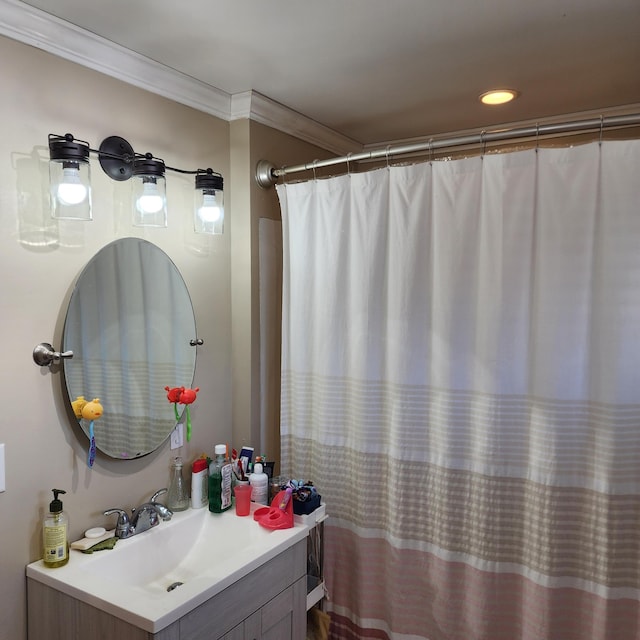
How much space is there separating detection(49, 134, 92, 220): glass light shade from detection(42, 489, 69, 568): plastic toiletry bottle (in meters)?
0.80

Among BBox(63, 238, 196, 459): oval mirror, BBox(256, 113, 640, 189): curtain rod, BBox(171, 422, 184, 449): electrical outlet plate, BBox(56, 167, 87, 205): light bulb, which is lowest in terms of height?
BBox(171, 422, 184, 449): electrical outlet plate

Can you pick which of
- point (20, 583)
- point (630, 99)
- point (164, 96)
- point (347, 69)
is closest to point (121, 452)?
point (20, 583)

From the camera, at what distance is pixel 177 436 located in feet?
6.56

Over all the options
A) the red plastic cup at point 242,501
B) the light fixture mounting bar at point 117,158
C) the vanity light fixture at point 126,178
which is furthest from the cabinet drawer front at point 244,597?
the light fixture mounting bar at point 117,158

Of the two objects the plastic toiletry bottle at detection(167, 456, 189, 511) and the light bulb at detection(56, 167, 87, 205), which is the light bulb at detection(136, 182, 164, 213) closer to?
the light bulb at detection(56, 167, 87, 205)

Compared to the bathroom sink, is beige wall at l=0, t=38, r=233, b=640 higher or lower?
higher

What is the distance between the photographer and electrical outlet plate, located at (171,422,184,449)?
1983mm

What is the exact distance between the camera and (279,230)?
2355 mm

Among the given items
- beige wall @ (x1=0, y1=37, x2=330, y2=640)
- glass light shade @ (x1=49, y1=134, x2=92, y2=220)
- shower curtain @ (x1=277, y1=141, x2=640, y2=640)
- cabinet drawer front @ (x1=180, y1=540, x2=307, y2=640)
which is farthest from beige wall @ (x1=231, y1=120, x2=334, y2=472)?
glass light shade @ (x1=49, y1=134, x2=92, y2=220)

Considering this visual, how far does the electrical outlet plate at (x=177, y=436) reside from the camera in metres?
1.98

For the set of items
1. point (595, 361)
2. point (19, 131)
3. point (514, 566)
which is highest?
point (19, 131)

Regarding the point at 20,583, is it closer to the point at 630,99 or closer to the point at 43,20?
the point at 43,20

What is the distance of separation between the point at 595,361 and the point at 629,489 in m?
0.40

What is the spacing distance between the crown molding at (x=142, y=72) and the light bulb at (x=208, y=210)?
380mm
